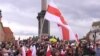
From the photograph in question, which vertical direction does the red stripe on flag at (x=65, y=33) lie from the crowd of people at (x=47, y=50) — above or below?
above

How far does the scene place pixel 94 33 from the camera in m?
22.6

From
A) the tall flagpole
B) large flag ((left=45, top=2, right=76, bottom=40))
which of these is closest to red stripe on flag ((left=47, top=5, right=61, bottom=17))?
large flag ((left=45, top=2, right=76, bottom=40))

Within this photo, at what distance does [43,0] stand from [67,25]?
214 ft

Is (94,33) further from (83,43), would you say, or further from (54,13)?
(54,13)

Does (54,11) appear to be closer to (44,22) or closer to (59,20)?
(59,20)

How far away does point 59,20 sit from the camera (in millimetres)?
18438

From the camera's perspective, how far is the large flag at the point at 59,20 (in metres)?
18.2

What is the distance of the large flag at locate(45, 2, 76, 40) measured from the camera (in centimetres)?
1817

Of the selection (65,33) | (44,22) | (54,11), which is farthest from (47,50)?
(44,22)

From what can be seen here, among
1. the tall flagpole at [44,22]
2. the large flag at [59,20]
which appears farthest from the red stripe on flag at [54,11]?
the tall flagpole at [44,22]

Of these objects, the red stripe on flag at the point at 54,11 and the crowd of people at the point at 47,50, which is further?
the crowd of people at the point at 47,50

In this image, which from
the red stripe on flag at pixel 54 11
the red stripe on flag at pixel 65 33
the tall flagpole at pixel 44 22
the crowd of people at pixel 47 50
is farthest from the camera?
the tall flagpole at pixel 44 22

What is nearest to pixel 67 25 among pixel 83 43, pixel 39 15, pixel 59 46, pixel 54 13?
pixel 54 13

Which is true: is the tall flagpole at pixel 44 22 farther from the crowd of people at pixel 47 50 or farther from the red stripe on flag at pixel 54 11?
the red stripe on flag at pixel 54 11
